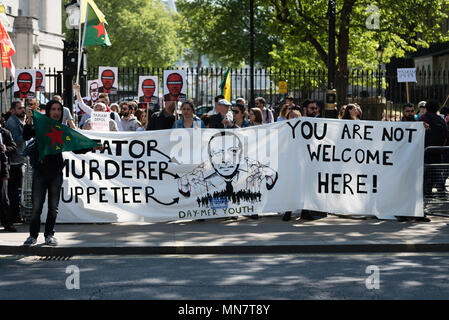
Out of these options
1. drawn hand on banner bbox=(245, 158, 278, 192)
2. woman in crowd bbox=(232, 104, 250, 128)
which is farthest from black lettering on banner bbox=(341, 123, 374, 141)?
woman in crowd bbox=(232, 104, 250, 128)

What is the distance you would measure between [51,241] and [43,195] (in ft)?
1.91

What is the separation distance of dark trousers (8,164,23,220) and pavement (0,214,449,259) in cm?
30

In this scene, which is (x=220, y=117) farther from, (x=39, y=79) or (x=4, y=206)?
(x=39, y=79)

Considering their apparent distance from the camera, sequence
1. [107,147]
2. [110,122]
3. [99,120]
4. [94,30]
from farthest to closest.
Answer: [94,30]
[110,122]
[99,120]
[107,147]

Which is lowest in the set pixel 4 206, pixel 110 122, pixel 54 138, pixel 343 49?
pixel 4 206

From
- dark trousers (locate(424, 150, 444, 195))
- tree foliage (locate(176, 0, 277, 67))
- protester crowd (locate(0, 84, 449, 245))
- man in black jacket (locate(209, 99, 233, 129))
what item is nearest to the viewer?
protester crowd (locate(0, 84, 449, 245))

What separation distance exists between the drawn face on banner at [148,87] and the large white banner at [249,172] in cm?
501

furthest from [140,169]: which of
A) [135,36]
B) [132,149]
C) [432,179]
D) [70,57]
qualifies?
[135,36]

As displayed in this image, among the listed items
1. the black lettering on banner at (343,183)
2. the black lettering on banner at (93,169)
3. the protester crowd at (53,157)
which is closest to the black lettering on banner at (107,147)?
the black lettering on banner at (93,169)

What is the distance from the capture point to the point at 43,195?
938 cm

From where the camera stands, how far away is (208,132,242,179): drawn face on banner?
11367 mm

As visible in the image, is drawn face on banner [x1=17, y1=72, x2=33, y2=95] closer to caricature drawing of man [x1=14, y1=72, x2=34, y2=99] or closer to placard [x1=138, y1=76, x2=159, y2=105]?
caricature drawing of man [x1=14, y1=72, x2=34, y2=99]

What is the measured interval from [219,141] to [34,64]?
41202 mm
